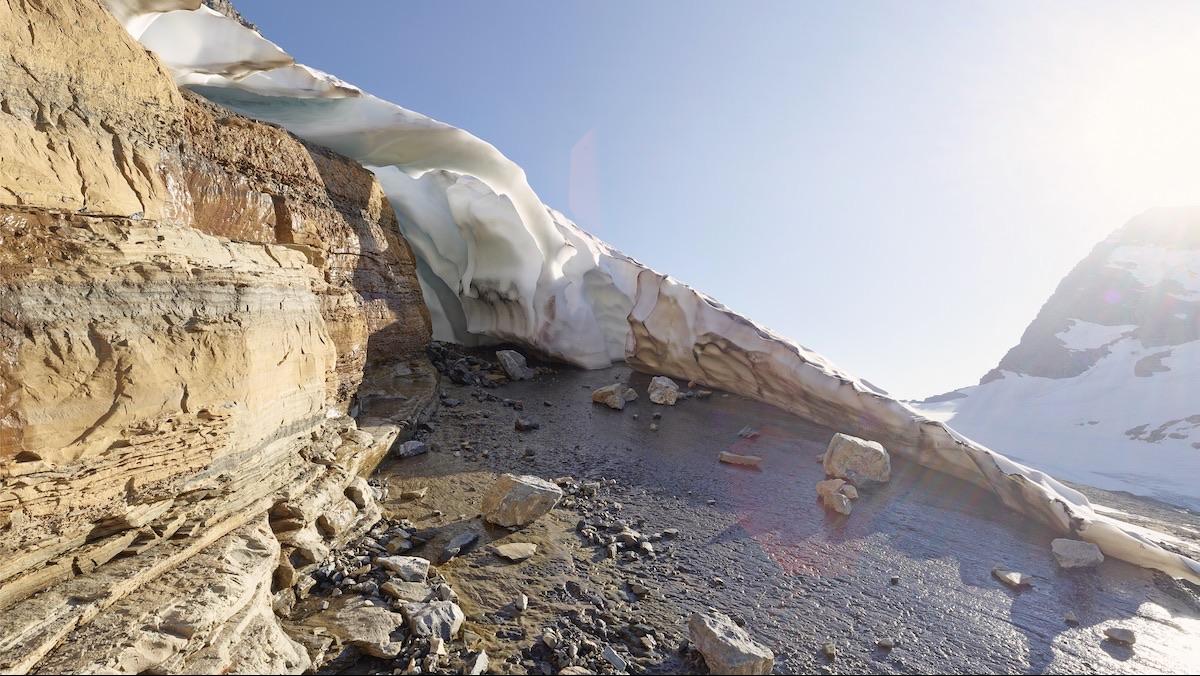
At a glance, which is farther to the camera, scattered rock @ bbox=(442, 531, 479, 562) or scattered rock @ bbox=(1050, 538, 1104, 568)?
scattered rock @ bbox=(1050, 538, 1104, 568)

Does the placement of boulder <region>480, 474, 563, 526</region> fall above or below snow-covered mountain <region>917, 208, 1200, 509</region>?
below

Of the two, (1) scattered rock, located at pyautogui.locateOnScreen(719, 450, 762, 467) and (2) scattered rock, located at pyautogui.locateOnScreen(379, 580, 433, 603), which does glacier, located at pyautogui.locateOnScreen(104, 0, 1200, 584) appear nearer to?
(1) scattered rock, located at pyautogui.locateOnScreen(719, 450, 762, 467)

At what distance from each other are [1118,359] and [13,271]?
55795 millimetres

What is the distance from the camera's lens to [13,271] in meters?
2.40

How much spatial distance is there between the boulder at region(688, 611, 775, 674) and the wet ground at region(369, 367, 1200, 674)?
13cm

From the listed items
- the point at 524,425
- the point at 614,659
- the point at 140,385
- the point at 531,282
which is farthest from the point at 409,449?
the point at 531,282

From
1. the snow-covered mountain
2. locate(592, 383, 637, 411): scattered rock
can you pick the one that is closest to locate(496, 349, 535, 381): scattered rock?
locate(592, 383, 637, 411): scattered rock

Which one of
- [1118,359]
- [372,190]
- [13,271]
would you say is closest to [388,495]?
[13,271]

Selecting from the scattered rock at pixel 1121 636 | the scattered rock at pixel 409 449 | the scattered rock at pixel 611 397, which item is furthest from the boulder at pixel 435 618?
the scattered rock at pixel 611 397

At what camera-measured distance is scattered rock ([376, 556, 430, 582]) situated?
3.09 meters

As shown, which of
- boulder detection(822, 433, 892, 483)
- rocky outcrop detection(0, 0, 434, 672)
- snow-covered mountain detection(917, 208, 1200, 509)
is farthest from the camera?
snow-covered mountain detection(917, 208, 1200, 509)

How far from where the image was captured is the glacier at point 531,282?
507cm

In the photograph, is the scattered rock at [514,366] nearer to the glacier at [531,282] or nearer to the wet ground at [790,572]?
the glacier at [531,282]

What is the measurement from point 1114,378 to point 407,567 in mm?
51398
